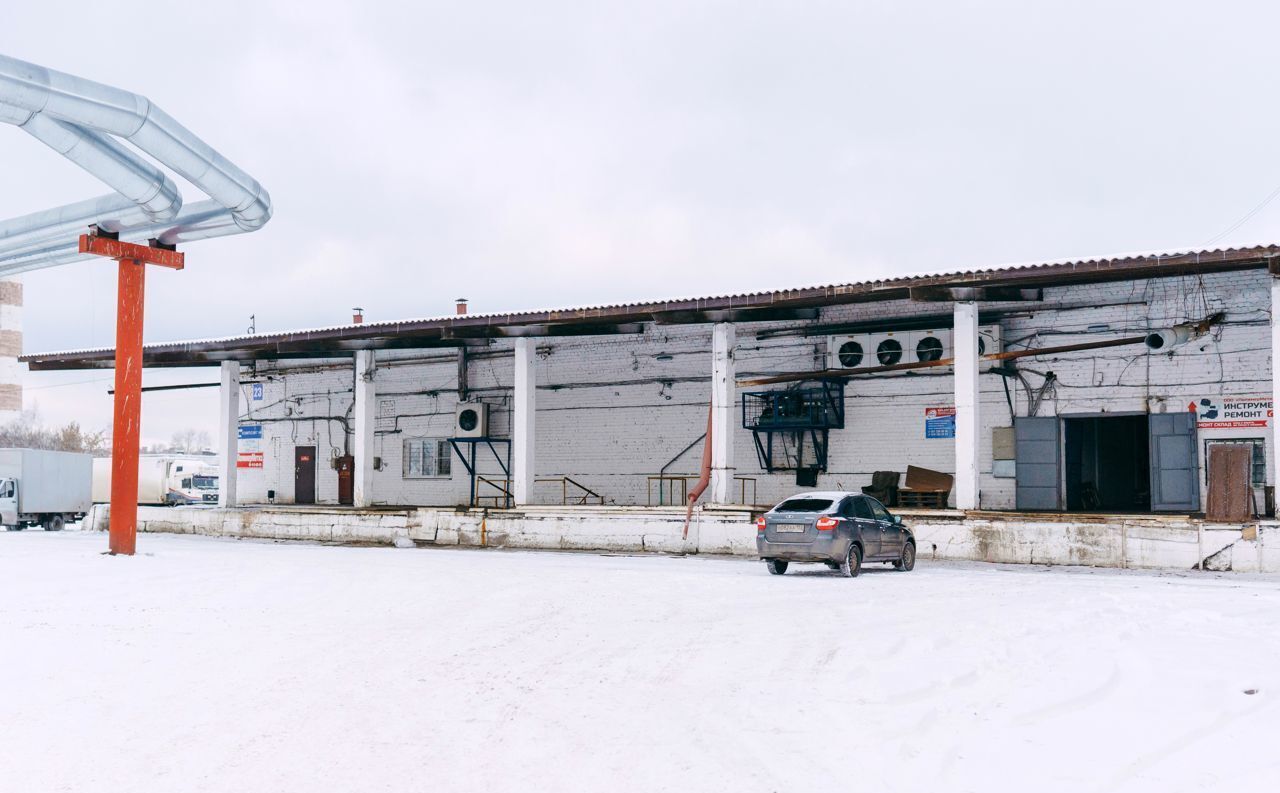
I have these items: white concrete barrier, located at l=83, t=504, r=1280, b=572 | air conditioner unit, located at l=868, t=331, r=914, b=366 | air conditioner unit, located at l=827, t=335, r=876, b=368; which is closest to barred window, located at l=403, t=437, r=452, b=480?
white concrete barrier, located at l=83, t=504, r=1280, b=572

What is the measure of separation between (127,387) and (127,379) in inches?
6.2

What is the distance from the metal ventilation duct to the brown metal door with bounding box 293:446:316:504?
1187cm

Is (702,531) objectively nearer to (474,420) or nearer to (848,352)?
(848,352)

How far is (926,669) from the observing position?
9.27 m

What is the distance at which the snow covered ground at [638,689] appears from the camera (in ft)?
21.9

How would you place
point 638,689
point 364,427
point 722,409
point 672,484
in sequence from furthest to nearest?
point 364,427
point 672,484
point 722,409
point 638,689

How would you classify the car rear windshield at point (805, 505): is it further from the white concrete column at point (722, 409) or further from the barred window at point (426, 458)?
the barred window at point (426, 458)

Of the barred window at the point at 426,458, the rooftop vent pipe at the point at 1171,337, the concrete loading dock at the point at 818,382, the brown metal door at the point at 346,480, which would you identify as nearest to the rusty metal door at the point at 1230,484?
the concrete loading dock at the point at 818,382

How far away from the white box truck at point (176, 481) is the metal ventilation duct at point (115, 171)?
2549 centimetres

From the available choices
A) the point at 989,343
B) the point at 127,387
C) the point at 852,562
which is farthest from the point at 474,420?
the point at 852,562

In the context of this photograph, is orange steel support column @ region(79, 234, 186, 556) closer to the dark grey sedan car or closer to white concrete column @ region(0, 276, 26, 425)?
the dark grey sedan car

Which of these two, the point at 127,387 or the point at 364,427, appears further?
the point at 364,427

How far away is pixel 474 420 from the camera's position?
30938mm

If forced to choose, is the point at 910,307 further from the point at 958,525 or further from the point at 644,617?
the point at 644,617
